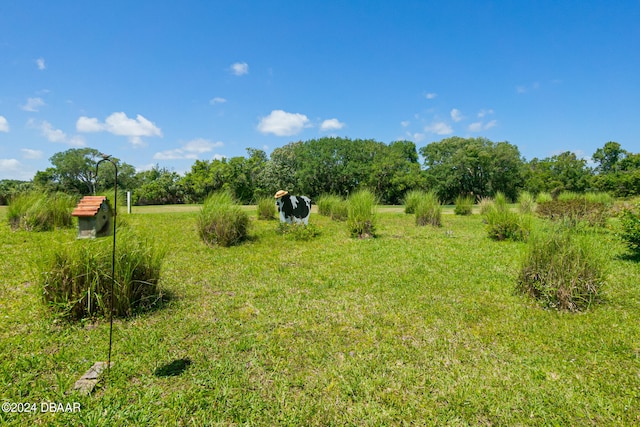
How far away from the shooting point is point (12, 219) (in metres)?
8.92

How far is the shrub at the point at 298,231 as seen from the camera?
8898 millimetres

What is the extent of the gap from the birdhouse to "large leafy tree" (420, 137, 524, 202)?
36.5 m

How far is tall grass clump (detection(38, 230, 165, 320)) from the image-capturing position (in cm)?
339

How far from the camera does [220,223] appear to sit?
771cm

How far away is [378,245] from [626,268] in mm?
4610

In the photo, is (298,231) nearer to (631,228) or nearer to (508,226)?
(508,226)

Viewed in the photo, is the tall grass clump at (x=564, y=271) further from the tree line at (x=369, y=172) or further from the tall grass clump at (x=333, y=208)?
the tree line at (x=369, y=172)

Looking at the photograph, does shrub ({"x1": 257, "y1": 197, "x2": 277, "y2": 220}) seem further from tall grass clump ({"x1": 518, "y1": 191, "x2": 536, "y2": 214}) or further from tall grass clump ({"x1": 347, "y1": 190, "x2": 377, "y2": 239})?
tall grass clump ({"x1": 518, "y1": 191, "x2": 536, "y2": 214})

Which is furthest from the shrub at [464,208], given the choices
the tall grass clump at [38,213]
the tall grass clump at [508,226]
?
the tall grass clump at [38,213]

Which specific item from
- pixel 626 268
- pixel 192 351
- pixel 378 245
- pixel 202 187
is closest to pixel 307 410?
pixel 192 351

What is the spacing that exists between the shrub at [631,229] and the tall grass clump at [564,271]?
9.81 ft

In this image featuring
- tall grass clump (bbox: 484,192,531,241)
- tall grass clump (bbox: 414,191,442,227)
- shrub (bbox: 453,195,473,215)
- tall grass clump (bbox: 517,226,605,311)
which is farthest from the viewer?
shrub (bbox: 453,195,473,215)

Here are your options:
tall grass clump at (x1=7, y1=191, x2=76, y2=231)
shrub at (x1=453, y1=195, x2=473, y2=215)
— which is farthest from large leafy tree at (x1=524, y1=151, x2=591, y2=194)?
tall grass clump at (x1=7, y1=191, x2=76, y2=231)

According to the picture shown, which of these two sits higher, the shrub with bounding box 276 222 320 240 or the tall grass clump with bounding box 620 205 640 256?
the tall grass clump with bounding box 620 205 640 256
